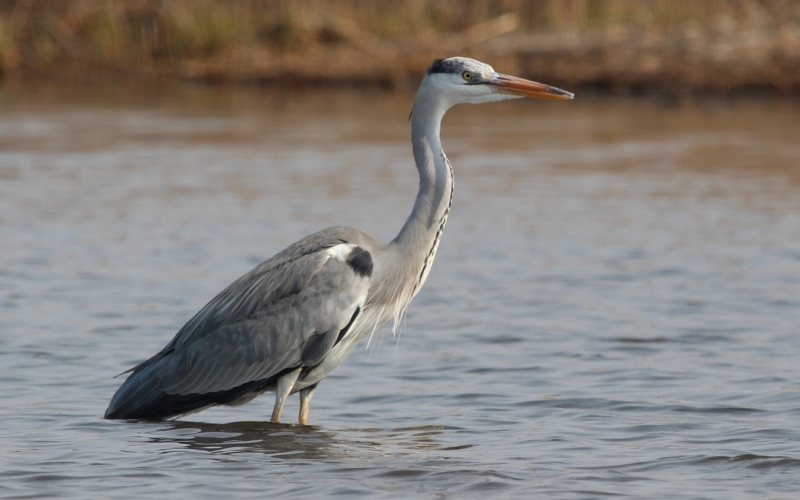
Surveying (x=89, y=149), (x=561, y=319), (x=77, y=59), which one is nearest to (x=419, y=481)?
(x=561, y=319)

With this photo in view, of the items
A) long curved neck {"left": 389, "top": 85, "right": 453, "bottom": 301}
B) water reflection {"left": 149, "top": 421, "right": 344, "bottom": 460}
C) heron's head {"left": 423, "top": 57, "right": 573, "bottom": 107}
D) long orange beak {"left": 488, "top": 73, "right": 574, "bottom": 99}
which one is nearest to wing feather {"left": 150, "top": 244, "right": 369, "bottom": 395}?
water reflection {"left": 149, "top": 421, "right": 344, "bottom": 460}

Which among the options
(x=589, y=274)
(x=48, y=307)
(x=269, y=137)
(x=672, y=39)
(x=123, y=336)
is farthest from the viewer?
(x=672, y=39)

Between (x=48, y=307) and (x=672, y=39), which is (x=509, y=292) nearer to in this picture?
(x=48, y=307)

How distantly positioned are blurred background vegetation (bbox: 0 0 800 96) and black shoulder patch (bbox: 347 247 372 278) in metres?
14.5

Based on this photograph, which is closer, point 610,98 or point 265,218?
point 265,218

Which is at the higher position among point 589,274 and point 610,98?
point 610,98

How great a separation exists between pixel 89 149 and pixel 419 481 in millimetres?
11735

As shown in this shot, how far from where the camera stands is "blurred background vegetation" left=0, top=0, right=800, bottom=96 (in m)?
20.9

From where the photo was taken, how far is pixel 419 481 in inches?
235

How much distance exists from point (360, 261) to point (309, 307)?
0.35m

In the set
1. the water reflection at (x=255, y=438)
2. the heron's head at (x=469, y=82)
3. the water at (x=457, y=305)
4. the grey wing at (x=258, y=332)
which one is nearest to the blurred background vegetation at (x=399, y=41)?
the water at (x=457, y=305)

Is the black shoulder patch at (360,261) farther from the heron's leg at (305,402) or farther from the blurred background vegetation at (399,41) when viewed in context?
the blurred background vegetation at (399,41)

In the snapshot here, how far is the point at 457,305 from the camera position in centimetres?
970

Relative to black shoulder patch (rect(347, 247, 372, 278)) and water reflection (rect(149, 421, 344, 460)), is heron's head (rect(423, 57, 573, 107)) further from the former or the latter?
water reflection (rect(149, 421, 344, 460))
